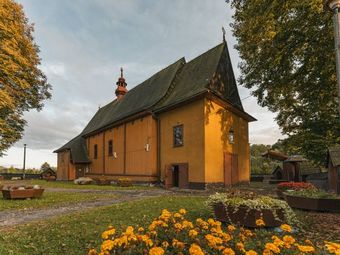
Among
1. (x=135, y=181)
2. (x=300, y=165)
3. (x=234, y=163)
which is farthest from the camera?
(x=300, y=165)

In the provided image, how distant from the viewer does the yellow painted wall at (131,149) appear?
2409cm

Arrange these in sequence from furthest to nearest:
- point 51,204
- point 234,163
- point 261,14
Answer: point 234,163
point 261,14
point 51,204

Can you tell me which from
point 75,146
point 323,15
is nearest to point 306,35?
point 323,15

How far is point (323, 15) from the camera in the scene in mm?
14734

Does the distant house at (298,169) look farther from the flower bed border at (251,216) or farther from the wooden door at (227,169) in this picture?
the flower bed border at (251,216)

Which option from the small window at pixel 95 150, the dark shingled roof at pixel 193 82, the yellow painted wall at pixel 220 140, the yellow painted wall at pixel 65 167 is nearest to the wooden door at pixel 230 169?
the yellow painted wall at pixel 220 140

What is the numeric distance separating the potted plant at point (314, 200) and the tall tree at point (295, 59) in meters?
7.89

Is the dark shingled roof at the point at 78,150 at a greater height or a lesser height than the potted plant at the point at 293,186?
Answer: greater

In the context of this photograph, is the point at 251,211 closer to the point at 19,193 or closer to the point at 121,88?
the point at 19,193

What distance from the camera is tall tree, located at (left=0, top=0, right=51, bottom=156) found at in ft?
71.2

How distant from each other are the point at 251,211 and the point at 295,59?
1507cm

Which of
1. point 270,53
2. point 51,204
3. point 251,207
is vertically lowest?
point 51,204

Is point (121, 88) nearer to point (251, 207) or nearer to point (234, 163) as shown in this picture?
point (234, 163)

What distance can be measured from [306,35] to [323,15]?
5.01 feet
